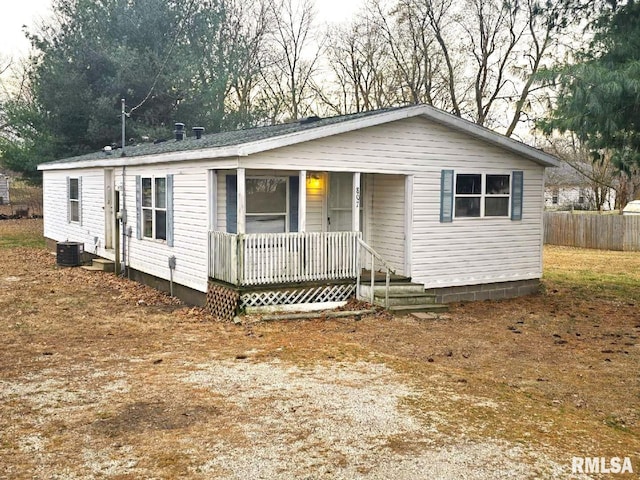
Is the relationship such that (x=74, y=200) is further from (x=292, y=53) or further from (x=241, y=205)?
(x=292, y=53)

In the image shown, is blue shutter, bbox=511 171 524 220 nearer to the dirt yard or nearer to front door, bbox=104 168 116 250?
the dirt yard

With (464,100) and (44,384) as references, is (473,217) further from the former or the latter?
(464,100)

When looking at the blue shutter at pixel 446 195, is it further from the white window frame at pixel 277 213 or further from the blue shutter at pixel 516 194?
the white window frame at pixel 277 213

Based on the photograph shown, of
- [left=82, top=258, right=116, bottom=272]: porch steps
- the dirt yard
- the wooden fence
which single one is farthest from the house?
the wooden fence

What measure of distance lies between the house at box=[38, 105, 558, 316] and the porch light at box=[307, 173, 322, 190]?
0.02m

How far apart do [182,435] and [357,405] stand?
172 cm

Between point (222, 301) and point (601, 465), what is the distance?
7023mm

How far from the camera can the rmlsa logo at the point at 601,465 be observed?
464cm

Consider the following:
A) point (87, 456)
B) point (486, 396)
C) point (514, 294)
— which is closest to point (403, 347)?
point (486, 396)

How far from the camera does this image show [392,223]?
491 inches

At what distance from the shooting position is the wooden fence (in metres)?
23.9

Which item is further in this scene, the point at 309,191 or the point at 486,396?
the point at 309,191

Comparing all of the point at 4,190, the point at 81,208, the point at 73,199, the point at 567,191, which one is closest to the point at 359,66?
the point at 73,199

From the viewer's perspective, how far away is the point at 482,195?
1281 centimetres
